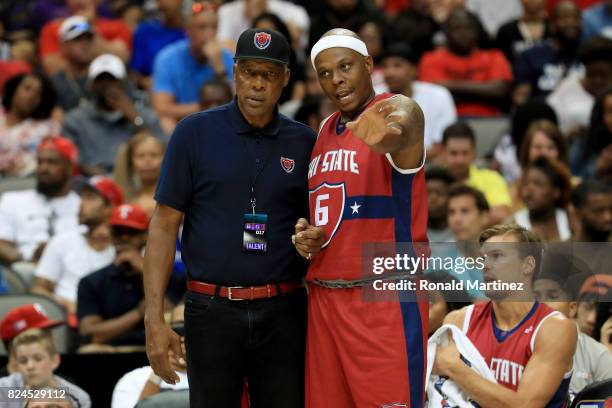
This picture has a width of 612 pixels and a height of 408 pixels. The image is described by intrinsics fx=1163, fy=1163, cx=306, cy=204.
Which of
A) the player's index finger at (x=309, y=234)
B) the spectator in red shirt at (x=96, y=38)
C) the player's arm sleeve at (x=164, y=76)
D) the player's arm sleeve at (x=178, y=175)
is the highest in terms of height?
the spectator in red shirt at (x=96, y=38)

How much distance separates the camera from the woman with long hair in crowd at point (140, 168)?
979 cm

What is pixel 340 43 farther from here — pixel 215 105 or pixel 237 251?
pixel 215 105

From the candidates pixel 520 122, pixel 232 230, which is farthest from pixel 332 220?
pixel 520 122

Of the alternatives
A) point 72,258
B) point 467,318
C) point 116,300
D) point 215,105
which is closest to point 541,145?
point 215,105

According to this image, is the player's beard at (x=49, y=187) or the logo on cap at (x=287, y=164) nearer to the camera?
the logo on cap at (x=287, y=164)

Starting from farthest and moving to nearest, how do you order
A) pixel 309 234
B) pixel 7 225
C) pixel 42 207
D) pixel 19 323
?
pixel 42 207 → pixel 7 225 → pixel 19 323 → pixel 309 234

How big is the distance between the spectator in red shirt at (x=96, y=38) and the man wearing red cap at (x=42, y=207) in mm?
2548

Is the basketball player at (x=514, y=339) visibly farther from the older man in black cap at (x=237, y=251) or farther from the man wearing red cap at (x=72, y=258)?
the man wearing red cap at (x=72, y=258)

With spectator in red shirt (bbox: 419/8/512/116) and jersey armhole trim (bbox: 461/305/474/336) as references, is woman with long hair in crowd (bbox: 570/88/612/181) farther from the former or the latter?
jersey armhole trim (bbox: 461/305/474/336)

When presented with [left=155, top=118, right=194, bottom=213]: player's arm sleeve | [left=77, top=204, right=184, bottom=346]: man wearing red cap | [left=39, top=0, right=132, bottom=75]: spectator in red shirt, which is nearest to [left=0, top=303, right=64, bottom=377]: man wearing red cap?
[left=77, top=204, right=184, bottom=346]: man wearing red cap

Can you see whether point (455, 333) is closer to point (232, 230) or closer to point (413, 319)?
point (413, 319)

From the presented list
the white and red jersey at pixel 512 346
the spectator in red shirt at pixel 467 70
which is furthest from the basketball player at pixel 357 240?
the spectator in red shirt at pixel 467 70

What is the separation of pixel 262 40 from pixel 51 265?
457 cm

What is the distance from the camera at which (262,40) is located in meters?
4.87
